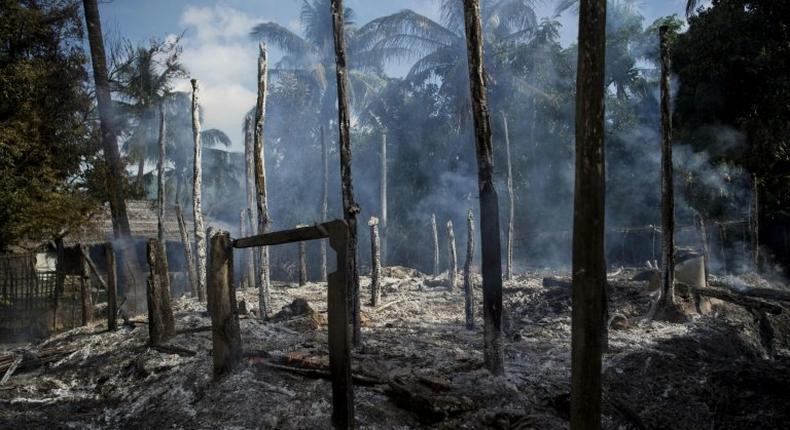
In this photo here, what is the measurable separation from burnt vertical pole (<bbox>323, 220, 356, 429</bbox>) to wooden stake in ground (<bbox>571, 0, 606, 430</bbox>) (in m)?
2.04

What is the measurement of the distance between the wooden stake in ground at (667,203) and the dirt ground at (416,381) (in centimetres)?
50

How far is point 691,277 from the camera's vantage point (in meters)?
12.2

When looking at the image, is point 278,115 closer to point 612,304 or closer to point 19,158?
point 19,158

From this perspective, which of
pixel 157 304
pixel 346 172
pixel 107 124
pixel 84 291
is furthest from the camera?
pixel 107 124

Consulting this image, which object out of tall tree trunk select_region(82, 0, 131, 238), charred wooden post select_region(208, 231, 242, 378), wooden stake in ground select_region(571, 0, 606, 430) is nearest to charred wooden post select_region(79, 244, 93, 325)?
tall tree trunk select_region(82, 0, 131, 238)

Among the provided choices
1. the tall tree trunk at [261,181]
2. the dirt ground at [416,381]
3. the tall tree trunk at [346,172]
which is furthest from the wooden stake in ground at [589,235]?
the tall tree trunk at [261,181]

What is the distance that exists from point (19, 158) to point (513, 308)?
12705 mm

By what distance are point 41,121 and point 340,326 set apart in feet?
39.3

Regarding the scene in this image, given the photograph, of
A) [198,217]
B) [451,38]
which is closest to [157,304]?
[198,217]

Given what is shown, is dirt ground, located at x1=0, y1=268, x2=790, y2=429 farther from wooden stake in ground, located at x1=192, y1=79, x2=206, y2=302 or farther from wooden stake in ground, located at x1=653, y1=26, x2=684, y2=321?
wooden stake in ground, located at x1=192, y1=79, x2=206, y2=302

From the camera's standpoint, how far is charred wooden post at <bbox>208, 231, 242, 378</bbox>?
6.63m

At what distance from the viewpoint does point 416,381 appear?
20.3 ft

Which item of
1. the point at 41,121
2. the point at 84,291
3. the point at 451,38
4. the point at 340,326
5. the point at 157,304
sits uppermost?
the point at 451,38

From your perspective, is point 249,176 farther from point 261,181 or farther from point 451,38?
point 451,38
